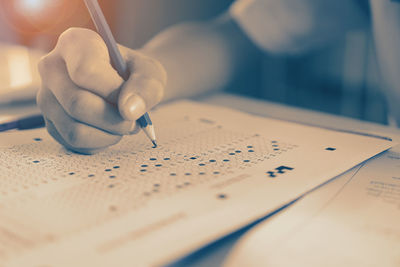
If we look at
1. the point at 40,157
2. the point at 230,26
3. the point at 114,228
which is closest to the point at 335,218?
the point at 114,228

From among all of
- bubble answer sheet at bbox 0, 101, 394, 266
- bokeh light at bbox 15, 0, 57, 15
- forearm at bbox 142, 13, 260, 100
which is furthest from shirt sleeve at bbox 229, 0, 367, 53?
bokeh light at bbox 15, 0, 57, 15

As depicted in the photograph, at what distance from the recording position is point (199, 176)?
1.15ft

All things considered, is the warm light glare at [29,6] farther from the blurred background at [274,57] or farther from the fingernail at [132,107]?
the fingernail at [132,107]

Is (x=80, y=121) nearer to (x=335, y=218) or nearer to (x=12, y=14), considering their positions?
(x=335, y=218)

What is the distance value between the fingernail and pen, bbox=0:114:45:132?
208mm

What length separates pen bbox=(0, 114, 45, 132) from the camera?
51cm

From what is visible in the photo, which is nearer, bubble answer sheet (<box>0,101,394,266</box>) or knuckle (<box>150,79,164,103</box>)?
bubble answer sheet (<box>0,101,394,266</box>)

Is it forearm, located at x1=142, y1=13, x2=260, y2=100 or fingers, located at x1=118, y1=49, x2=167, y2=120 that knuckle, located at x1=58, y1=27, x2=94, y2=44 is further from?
forearm, located at x1=142, y1=13, x2=260, y2=100

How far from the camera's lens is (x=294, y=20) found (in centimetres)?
70

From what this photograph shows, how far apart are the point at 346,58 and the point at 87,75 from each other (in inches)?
25.5

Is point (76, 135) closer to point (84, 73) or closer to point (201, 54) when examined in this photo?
point (84, 73)

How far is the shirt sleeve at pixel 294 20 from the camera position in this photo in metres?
0.68

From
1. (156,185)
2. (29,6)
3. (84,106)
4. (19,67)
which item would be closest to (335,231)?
(156,185)

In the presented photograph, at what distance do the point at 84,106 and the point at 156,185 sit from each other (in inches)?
4.3
